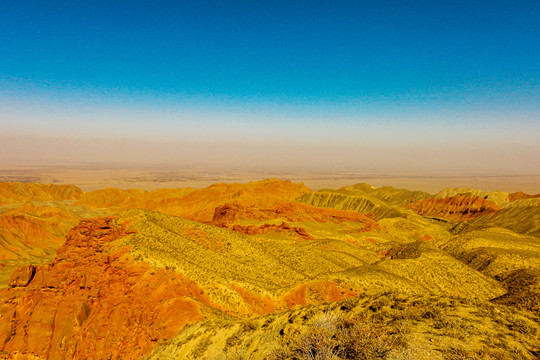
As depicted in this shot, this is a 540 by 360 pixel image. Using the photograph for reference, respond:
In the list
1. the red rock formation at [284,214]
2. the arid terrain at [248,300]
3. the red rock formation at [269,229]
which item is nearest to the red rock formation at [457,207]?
the red rock formation at [284,214]

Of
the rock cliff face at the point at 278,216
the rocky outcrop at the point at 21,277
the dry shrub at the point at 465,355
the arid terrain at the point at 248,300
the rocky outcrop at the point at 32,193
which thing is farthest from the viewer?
the rocky outcrop at the point at 32,193

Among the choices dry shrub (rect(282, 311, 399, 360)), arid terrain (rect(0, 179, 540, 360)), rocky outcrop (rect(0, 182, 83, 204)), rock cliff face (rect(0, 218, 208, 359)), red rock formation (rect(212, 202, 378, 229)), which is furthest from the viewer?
rocky outcrop (rect(0, 182, 83, 204))

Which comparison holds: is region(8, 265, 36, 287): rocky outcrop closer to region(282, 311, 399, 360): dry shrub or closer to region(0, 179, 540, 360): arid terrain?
region(0, 179, 540, 360): arid terrain

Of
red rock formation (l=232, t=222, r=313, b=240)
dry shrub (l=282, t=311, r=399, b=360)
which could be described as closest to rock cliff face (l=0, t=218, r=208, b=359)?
dry shrub (l=282, t=311, r=399, b=360)

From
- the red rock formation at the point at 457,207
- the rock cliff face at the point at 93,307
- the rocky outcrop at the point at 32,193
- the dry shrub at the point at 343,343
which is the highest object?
the dry shrub at the point at 343,343

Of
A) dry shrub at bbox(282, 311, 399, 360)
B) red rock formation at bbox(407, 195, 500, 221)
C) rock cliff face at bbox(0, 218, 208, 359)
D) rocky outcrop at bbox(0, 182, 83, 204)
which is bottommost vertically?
red rock formation at bbox(407, 195, 500, 221)

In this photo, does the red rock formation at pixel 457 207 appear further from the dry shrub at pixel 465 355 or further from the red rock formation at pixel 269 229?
the dry shrub at pixel 465 355

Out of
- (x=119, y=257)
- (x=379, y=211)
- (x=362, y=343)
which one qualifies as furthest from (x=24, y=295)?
Result: (x=379, y=211)

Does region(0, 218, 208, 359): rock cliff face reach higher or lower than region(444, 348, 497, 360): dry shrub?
lower
